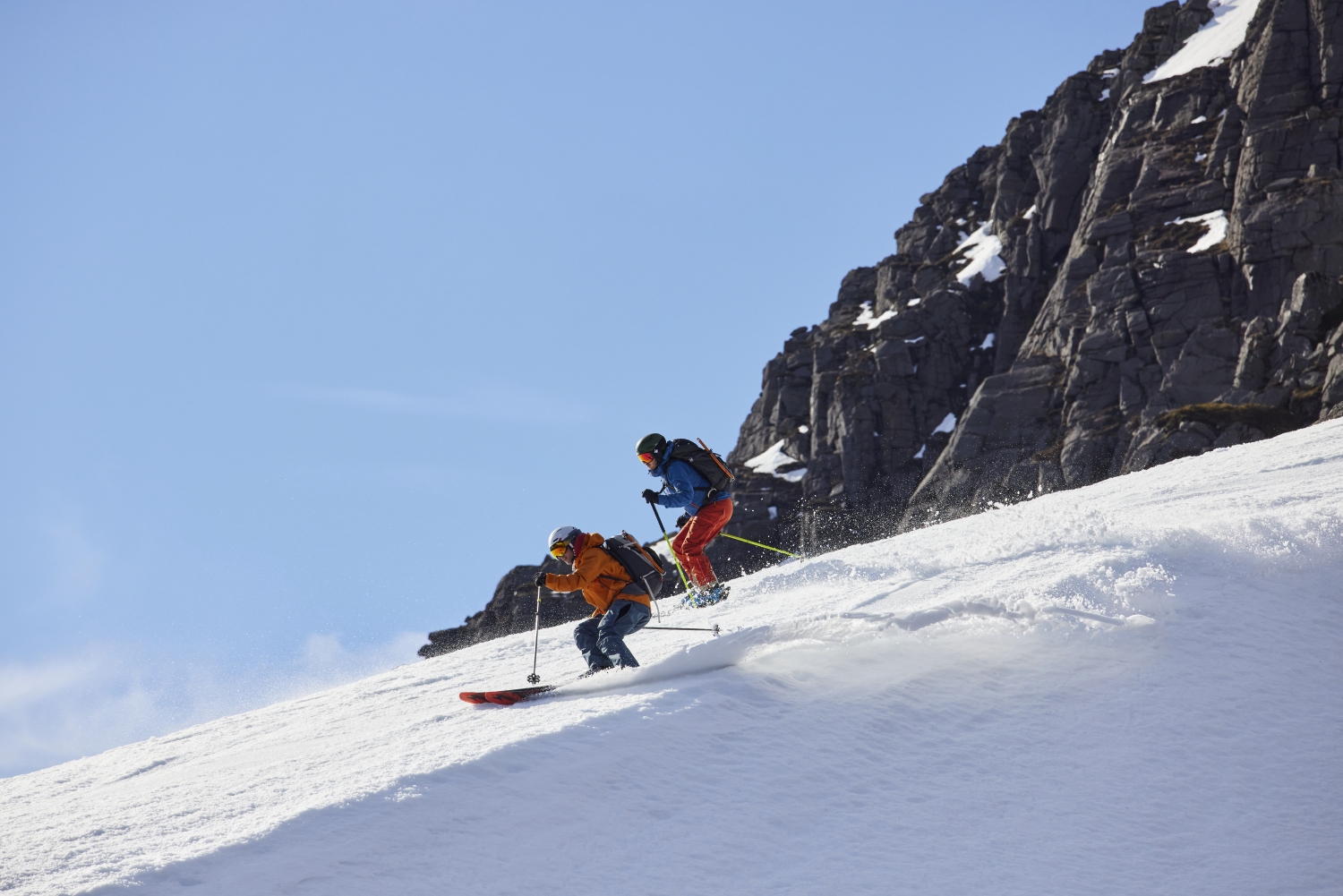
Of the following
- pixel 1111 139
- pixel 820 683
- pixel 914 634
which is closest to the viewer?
pixel 820 683

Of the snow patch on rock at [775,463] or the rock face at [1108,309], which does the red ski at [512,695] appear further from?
the snow patch on rock at [775,463]

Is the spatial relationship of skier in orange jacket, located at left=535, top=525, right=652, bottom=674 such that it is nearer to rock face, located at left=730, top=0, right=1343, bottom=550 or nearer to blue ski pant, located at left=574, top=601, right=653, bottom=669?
blue ski pant, located at left=574, top=601, right=653, bottom=669

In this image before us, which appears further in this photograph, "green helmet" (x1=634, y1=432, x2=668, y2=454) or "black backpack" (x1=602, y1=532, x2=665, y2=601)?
"green helmet" (x1=634, y1=432, x2=668, y2=454)

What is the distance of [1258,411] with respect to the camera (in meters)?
43.2

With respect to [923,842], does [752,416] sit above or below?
above

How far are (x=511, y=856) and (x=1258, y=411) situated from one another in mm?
48009

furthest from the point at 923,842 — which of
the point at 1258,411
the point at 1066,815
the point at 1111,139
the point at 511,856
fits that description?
the point at 1111,139

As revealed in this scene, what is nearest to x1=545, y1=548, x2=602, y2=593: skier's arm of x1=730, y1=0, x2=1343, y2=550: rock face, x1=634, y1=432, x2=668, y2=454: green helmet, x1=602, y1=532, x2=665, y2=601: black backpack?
x1=602, y1=532, x2=665, y2=601: black backpack

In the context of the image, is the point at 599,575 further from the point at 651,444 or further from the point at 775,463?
the point at 775,463

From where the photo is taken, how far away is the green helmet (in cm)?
1216

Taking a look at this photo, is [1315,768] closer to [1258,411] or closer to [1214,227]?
[1258,411]

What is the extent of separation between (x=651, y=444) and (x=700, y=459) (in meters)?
→ 0.72

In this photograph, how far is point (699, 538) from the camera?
12438mm

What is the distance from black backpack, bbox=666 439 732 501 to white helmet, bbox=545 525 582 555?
335 centimetres
